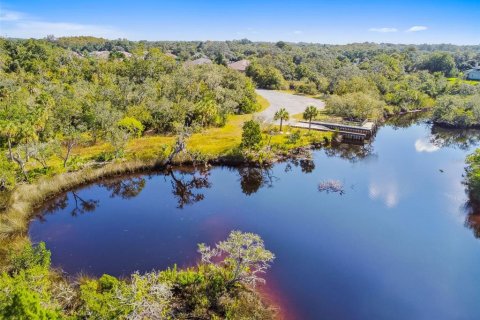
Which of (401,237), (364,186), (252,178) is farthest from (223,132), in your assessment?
(401,237)

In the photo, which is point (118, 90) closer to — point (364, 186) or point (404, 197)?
point (364, 186)

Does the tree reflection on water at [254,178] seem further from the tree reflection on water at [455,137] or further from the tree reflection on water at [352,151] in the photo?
the tree reflection on water at [455,137]

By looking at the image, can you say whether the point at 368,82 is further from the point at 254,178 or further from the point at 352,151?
the point at 254,178

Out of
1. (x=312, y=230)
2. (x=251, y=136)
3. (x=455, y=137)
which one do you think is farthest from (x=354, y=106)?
(x=312, y=230)

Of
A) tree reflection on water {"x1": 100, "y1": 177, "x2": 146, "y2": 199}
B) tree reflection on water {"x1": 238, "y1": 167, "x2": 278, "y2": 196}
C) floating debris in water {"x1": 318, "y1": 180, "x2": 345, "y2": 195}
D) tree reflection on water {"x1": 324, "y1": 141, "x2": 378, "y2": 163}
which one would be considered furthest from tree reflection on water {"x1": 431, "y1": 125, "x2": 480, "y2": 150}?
tree reflection on water {"x1": 100, "y1": 177, "x2": 146, "y2": 199}

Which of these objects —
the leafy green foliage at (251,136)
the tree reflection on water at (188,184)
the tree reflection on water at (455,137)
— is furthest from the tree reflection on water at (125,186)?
the tree reflection on water at (455,137)

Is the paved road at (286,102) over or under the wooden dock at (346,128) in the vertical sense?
over
